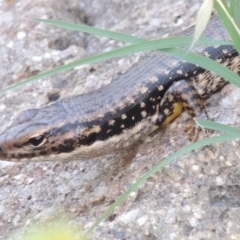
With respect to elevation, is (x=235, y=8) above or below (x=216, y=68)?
above

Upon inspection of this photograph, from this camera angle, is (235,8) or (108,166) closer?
(235,8)

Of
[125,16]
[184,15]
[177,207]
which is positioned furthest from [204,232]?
[125,16]

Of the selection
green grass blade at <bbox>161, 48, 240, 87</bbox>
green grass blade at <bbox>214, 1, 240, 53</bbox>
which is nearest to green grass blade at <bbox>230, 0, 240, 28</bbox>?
green grass blade at <bbox>214, 1, 240, 53</bbox>

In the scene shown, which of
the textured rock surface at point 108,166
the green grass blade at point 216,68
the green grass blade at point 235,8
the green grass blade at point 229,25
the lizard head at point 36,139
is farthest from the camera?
the lizard head at point 36,139

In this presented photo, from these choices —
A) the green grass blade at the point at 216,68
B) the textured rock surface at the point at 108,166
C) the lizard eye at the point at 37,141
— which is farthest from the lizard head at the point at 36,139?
the green grass blade at the point at 216,68

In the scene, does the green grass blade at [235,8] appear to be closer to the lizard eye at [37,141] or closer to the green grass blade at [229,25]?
the green grass blade at [229,25]

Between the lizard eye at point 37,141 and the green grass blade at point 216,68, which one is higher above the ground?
the green grass blade at point 216,68

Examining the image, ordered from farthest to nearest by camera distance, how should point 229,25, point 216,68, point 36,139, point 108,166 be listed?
point 108,166 < point 36,139 < point 216,68 < point 229,25

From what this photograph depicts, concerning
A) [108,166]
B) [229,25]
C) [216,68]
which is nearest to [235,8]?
[229,25]

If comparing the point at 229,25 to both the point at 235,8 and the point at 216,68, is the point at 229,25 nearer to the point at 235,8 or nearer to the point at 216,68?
the point at 235,8

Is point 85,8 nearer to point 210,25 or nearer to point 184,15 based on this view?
point 184,15
